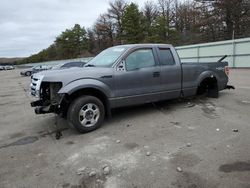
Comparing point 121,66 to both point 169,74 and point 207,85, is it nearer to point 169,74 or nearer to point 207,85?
point 169,74

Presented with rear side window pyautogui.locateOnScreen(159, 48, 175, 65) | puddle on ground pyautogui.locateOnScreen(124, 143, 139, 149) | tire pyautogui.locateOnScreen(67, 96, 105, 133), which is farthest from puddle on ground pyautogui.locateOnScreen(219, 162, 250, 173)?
rear side window pyautogui.locateOnScreen(159, 48, 175, 65)

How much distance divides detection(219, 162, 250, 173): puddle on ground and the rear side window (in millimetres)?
3539

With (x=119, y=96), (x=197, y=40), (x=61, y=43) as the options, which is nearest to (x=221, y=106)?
(x=119, y=96)

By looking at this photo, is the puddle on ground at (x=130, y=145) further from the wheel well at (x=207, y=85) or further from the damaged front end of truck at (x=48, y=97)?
the wheel well at (x=207, y=85)

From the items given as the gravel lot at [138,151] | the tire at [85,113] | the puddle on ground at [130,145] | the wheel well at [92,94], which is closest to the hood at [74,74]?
the wheel well at [92,94]

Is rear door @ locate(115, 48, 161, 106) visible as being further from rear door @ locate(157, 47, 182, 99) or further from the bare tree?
the bare tree

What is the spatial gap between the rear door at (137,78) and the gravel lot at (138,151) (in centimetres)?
54

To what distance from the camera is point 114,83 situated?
5.97m

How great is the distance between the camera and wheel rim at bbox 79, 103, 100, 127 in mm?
5602

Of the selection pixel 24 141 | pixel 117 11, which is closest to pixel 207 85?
pixel 24 141

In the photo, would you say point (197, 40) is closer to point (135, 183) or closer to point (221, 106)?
point (221, 106)

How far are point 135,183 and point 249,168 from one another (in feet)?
5.26

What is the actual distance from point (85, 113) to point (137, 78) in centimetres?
151

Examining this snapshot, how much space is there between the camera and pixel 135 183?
11.3ft
